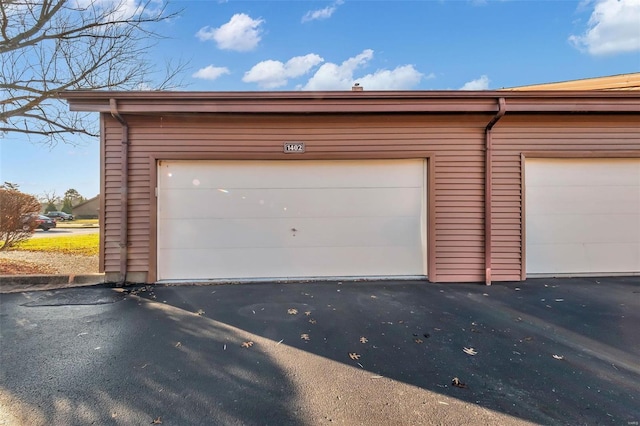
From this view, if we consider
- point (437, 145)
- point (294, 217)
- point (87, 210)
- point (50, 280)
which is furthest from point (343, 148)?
point (87, 210)

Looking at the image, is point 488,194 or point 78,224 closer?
point 488,194

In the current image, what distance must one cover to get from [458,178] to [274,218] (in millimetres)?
3318

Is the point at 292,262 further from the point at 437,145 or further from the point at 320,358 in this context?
the point at 437,145

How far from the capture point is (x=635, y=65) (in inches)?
271

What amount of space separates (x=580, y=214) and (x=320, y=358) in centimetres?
546

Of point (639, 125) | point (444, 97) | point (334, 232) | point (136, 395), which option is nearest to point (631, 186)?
point (639, 125)

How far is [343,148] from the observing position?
490 centimetres

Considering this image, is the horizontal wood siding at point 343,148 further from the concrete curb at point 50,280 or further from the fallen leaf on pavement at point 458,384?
the fallen leaf on pavement at point 458,384

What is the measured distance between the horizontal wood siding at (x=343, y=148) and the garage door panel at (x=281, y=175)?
18 centimetres

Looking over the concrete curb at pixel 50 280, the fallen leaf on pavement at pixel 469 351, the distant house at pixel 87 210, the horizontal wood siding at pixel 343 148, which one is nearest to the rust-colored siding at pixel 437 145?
the horizontal wood siding at pixel 343 148

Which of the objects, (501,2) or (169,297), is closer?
(169,297)

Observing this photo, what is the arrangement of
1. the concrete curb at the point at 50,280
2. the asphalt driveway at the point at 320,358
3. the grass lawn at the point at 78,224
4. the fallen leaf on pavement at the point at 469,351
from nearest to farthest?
the asphalt driveway at the point at 320,358
the fallen leaf on pavement at the point at 469,351
the concrete curb at the point at 50,280
the grass lawn at the point at 78,224

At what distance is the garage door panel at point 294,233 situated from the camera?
4.86 metres

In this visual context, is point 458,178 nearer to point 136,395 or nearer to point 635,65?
point 136,395
